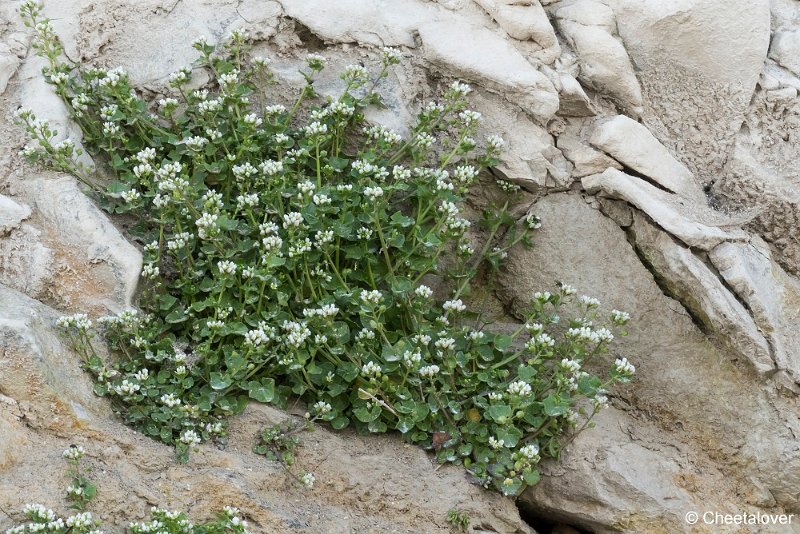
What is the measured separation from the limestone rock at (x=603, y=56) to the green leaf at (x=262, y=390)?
101 inches

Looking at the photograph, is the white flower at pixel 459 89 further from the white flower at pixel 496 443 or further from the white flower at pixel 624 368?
the white flower at pixel 496 443

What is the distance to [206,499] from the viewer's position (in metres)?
4.21

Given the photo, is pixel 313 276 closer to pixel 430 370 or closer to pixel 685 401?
pixel 430 370

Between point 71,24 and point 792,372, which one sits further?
point 71,24

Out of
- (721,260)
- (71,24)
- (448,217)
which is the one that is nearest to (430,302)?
(448,217)

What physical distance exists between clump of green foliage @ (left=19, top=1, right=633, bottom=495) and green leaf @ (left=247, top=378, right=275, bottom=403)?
10 mm

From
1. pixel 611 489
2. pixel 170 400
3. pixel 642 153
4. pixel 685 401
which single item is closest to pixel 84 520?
pixel 170 400

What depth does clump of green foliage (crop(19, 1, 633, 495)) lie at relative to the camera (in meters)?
4.64

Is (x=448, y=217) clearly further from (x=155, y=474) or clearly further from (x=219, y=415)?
(x=155, y=474)

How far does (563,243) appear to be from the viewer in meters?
5.44

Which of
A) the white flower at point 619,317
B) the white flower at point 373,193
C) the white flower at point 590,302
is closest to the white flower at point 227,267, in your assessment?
the white flower at point 373,193

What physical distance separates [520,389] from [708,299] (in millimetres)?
1133

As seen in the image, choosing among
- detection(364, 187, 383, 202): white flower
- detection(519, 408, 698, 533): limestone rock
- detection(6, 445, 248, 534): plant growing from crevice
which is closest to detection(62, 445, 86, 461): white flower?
detection(6, 445, 248, 534): plant growing from crevice

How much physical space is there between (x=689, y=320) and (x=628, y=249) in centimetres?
49
